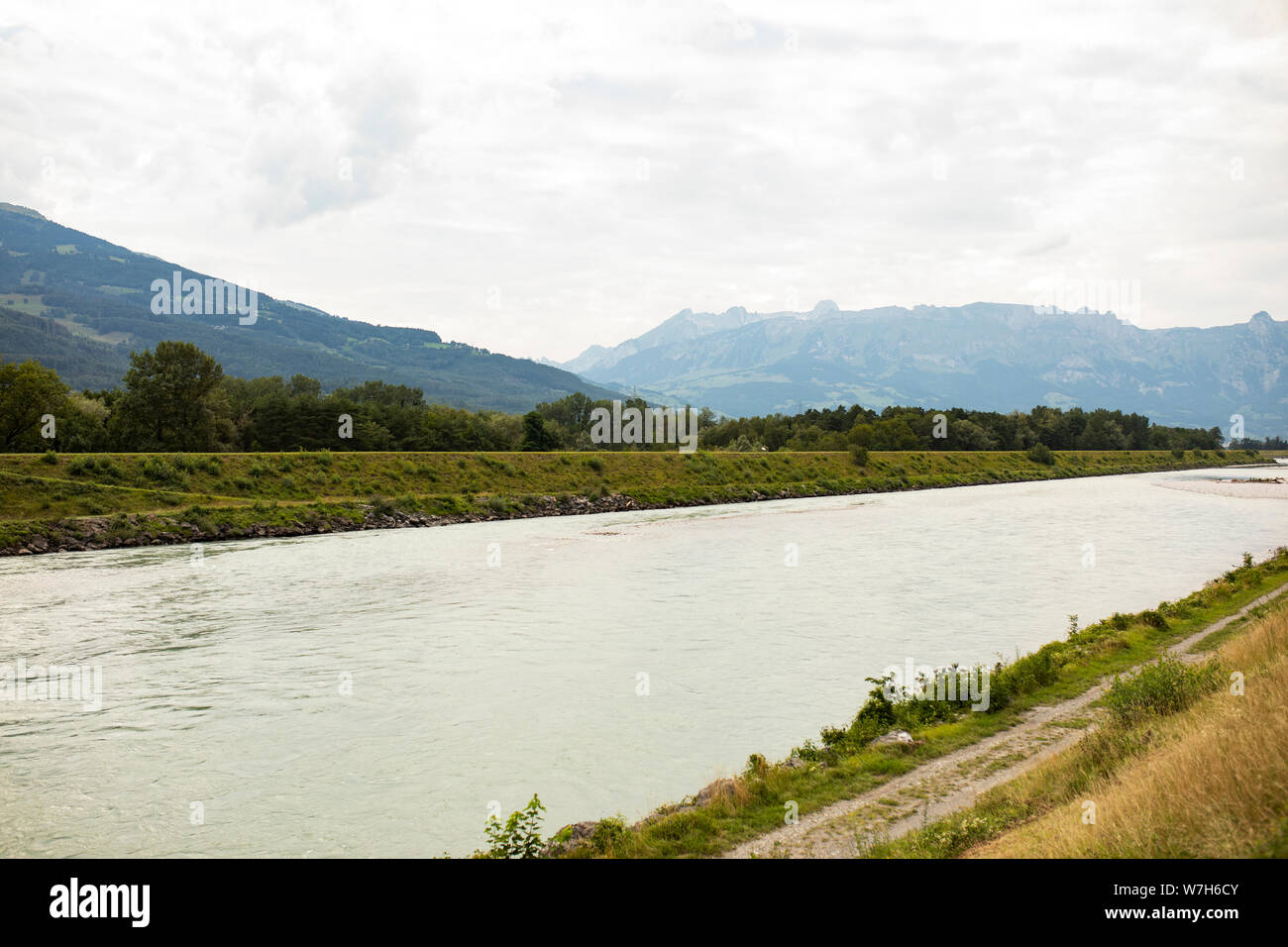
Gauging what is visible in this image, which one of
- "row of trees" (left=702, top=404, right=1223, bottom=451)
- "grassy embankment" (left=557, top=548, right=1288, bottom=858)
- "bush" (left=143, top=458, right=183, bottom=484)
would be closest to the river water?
"grassy embankment" (left=557, top=548, right=1288, bottom=858)

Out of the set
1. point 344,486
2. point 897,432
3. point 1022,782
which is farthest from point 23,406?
point 897,432

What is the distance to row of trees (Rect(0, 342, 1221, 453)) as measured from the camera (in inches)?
3012

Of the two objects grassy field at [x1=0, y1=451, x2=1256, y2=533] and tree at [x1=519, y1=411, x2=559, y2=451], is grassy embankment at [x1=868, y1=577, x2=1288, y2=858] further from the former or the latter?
tree at [x1=519, y1=411, x2=559, y2=451]

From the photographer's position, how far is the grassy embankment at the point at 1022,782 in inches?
325

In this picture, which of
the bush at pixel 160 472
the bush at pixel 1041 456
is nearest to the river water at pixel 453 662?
the bush at pixel 160 472

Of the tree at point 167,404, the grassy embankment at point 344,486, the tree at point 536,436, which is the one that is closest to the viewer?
the grassy embankment at point 344,486

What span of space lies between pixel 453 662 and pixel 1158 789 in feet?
60.4

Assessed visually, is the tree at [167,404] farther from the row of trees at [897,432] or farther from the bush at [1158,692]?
the row of trees at [897,432]

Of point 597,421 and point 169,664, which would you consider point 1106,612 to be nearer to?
point 169,664

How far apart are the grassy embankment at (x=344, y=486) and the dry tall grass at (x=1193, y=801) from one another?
53645 mm

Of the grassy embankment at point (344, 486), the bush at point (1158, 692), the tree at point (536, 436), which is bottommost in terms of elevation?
the bush at point (1158, 692)

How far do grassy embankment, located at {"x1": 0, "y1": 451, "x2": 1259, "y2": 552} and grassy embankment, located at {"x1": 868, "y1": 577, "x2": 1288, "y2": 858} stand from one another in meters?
52.7

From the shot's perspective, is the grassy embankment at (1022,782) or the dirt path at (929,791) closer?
the grassy embankment at (1022,782)
